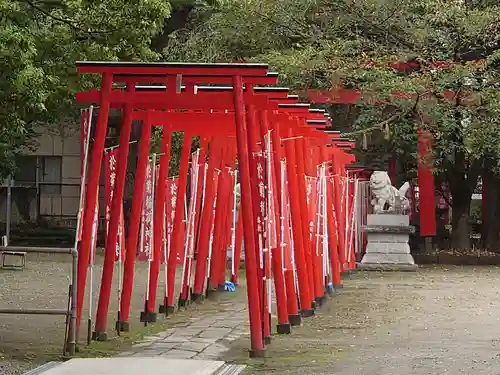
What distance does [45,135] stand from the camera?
39.1 metres

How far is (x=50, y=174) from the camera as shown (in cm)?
3969

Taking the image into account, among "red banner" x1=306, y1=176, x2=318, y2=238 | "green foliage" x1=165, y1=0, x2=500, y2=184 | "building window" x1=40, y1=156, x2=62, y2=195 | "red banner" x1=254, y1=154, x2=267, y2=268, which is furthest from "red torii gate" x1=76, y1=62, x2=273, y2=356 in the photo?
"building window" x1=40, y1=156, x2=62, y2=195

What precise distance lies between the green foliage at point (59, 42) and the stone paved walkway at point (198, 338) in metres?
3.09

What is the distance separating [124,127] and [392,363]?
4519 millimetres

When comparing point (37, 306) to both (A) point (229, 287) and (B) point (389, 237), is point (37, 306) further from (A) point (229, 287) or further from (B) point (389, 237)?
(B) point (389, 237)

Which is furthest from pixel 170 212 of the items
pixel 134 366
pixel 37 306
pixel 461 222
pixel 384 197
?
pixel 461 222

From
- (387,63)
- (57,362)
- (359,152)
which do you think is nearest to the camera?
(57,362)

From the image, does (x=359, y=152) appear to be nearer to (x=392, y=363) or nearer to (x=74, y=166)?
(x=74, y=166)

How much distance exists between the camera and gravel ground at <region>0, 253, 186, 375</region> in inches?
410

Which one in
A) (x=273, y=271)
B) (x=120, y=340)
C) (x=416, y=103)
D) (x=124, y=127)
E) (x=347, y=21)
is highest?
(x=347, y=21)

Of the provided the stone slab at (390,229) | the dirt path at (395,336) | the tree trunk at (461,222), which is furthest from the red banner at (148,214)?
the tree trunk at (461,222)

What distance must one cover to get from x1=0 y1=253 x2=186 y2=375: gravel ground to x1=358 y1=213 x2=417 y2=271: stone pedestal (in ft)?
20.1

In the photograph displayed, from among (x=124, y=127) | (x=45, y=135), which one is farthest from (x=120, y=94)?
(x=45, y=135)

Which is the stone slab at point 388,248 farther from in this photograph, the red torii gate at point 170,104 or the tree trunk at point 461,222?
the red torii gate at point 170,104
